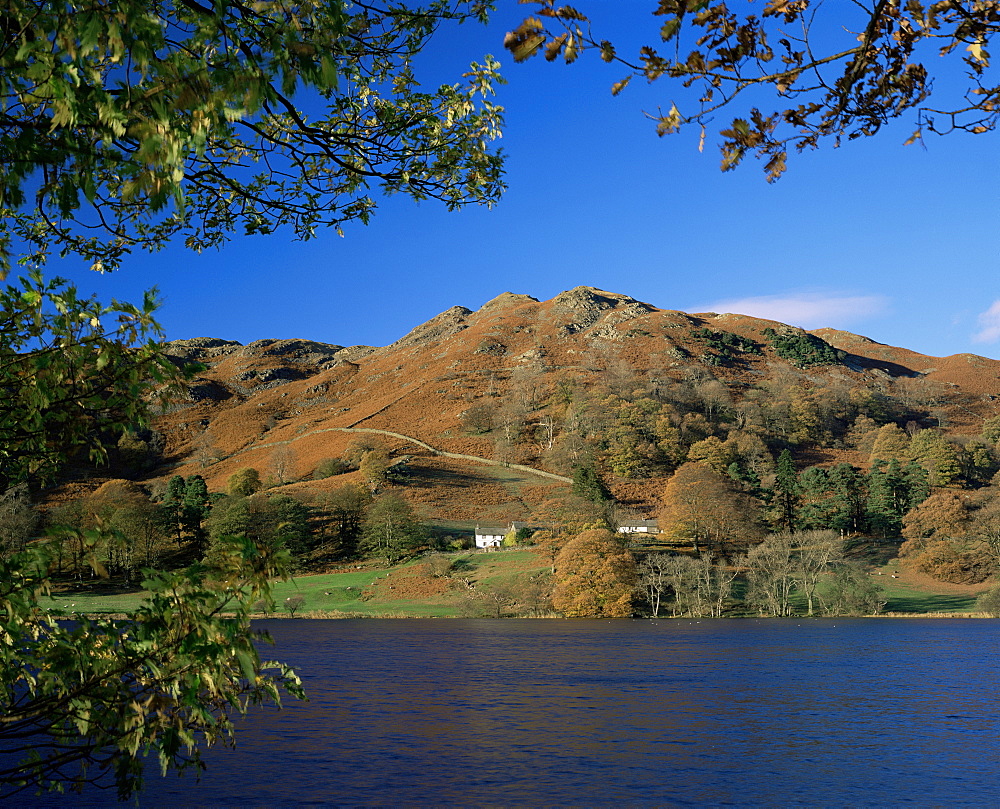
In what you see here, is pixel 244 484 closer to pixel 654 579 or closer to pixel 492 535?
pixel 492 535

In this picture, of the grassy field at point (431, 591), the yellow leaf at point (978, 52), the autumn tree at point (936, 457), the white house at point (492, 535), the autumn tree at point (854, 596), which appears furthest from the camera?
the autumn tree at point (936, 457)

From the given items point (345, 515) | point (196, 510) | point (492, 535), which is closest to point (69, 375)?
point (492, 535)

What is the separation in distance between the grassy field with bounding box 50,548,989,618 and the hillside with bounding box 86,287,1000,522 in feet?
63.5

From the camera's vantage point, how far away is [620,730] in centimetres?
2669

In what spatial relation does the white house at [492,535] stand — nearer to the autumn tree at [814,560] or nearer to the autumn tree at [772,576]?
the autumn tree at [772,576]

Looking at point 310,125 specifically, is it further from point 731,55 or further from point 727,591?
point 727,591

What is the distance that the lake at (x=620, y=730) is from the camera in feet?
65.7

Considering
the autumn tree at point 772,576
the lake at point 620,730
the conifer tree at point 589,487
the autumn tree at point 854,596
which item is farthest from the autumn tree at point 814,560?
the lake at point 620,730

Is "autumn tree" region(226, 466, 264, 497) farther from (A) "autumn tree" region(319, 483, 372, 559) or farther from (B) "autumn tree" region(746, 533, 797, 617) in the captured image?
(B) "autumn tree" region(746, 533, 797, 617)

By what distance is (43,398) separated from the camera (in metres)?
5.14

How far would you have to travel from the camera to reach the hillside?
120 meters

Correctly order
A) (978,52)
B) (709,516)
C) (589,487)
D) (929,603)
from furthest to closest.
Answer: (589,487)
(709,516)
(929,603)
(978,52)

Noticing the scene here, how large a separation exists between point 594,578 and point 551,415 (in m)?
75.4

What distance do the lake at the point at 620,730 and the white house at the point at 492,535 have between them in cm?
4118
